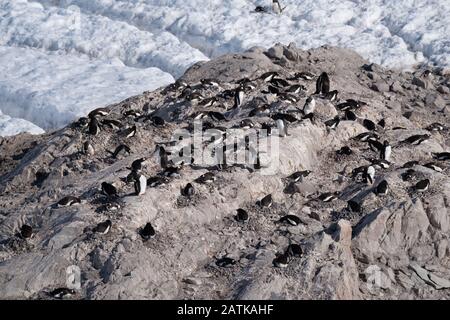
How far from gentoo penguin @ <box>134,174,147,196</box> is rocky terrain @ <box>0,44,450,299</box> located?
0.09 m

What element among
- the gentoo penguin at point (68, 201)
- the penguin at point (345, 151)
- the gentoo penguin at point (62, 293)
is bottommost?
the penguin at point (345, 151)

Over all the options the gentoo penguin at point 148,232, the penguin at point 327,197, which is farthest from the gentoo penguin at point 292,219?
the gentoo penguin at point 148,232

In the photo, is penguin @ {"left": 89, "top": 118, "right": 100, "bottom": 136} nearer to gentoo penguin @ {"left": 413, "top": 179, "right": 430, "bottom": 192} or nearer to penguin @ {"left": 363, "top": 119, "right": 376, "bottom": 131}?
penguin @ {"left": 363, "top": 119, "right": 376, "bottom": 131}

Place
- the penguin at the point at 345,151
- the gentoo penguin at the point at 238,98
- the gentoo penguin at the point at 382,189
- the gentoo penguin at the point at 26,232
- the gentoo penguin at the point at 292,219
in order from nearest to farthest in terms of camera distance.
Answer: the gentoo penguin at the point at 26,232 < the gentoo penguin at the point at 292,219 < the gentoo penguin at the point at 382,189 < the penguin at the point at 345,151 < the gentoo penguin at the point at 238,98

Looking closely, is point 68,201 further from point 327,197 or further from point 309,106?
point 309,106

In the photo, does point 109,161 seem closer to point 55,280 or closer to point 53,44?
point 55,280

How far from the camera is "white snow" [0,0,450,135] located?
27.7 metres

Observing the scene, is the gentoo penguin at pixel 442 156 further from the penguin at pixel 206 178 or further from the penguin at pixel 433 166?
the penguin at pixel 206 178

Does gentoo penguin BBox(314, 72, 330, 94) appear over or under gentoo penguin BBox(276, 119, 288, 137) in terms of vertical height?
under

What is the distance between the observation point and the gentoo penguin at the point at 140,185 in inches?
554

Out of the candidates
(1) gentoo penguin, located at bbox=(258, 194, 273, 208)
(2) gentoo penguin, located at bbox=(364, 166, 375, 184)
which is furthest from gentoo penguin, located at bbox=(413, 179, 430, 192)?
(1) gentoo penguin, located at bbox=(258, 194, 273, 208)

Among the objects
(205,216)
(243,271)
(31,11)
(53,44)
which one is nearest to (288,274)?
(243,271)

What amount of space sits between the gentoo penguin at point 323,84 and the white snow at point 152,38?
32.0 ft
